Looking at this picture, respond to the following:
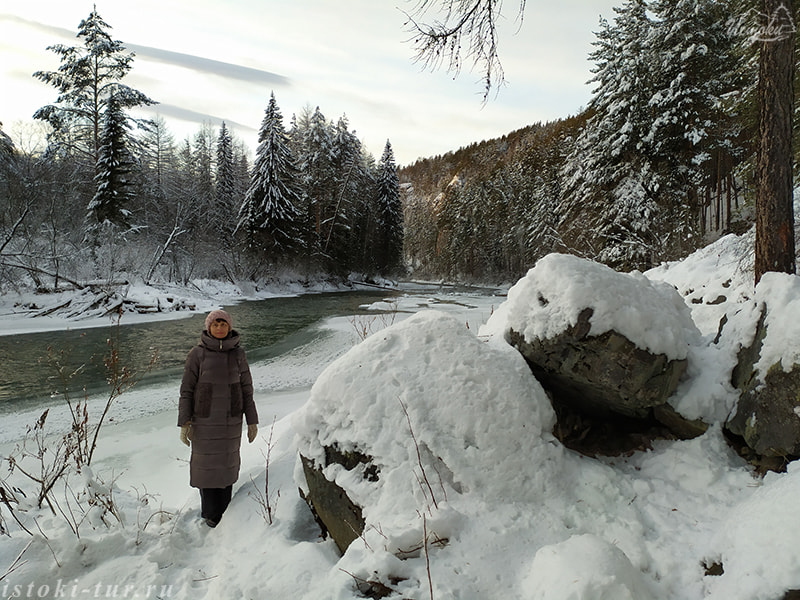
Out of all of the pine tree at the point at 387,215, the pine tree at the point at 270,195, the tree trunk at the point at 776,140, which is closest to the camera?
the tree trunk at the point at 776,140

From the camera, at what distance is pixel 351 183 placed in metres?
34.9

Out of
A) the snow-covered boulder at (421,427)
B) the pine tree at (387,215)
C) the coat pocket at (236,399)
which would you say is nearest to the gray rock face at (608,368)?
the snow-covered boulder at (421,427)

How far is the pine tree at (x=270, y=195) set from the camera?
93.7 feet

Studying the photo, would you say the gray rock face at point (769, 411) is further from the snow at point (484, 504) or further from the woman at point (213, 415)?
the woman at point (213, 415)

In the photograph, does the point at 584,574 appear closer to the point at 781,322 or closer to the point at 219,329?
the point at 781,322

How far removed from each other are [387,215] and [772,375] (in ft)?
130

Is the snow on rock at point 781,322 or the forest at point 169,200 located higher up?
the forest at point 169,200

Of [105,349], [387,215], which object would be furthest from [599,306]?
[387,215]

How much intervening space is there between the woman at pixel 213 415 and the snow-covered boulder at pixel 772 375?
12.1 feet

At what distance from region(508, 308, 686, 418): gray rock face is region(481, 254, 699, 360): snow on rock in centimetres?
5

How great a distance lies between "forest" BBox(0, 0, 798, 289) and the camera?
43.3 ft

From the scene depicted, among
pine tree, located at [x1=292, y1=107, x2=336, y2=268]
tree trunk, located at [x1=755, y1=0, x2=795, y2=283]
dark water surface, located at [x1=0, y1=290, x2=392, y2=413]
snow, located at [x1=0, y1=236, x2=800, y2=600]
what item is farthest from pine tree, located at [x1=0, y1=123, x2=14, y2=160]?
tree trunk, located at [x1=755, y1=0, x2=795, y2=283]

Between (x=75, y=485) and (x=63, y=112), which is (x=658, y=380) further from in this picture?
(x=63, y=112)

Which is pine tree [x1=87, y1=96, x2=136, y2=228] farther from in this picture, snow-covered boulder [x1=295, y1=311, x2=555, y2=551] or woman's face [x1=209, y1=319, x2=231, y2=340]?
snow-covered boulder [x1=295, y1=311, x2=555, y2=551]
